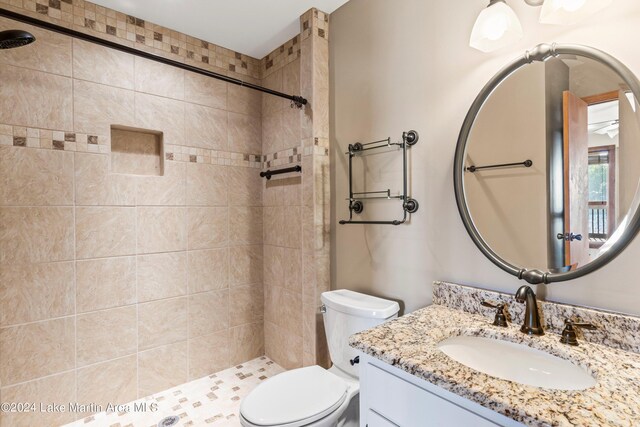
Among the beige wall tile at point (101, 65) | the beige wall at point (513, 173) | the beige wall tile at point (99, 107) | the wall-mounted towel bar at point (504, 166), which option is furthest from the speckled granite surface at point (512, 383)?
the beige wall tile at point (101, 65)

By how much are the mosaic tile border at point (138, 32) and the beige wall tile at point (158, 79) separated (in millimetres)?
120

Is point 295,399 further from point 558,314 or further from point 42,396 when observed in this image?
point 42,396

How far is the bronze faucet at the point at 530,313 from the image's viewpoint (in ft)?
3.46

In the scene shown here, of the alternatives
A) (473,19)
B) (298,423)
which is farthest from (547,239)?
(298,423)

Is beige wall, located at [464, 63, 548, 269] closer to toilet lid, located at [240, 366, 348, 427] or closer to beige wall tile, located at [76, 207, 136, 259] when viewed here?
toilet lid, located at [240, 366, 348, 427]

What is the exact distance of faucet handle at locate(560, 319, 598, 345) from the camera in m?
0.97

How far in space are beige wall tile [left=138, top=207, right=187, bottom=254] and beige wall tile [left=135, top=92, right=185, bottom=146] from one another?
47 cm

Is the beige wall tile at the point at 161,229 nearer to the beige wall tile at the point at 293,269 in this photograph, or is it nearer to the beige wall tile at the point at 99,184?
the beige wall tile at the point at 99,184

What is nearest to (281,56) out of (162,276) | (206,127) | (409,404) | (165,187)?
(206,127)

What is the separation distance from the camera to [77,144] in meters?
1.79

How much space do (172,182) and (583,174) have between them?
7.06ft

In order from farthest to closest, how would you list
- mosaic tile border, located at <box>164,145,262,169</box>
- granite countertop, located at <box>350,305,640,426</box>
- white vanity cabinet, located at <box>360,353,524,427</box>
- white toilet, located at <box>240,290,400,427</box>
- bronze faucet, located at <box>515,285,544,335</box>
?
mosaic tile border, located at <box>164,145,262,169</box>, white toilet, located at <box>240,290,400,427</box>, bronze faucet, located at <box>515,285,544,335</box>, white vanity cabinet, located at <box>360,353,524,427</box>, granite countertop, located at <box>350,305,640,426</box>

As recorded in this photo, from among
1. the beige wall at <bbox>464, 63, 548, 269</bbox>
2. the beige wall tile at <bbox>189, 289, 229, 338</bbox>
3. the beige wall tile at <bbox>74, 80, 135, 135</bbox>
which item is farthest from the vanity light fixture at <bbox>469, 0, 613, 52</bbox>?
the beige wall tile at <bbox>189, 289, 229, 338</bbox>

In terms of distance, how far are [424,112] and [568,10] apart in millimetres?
588
